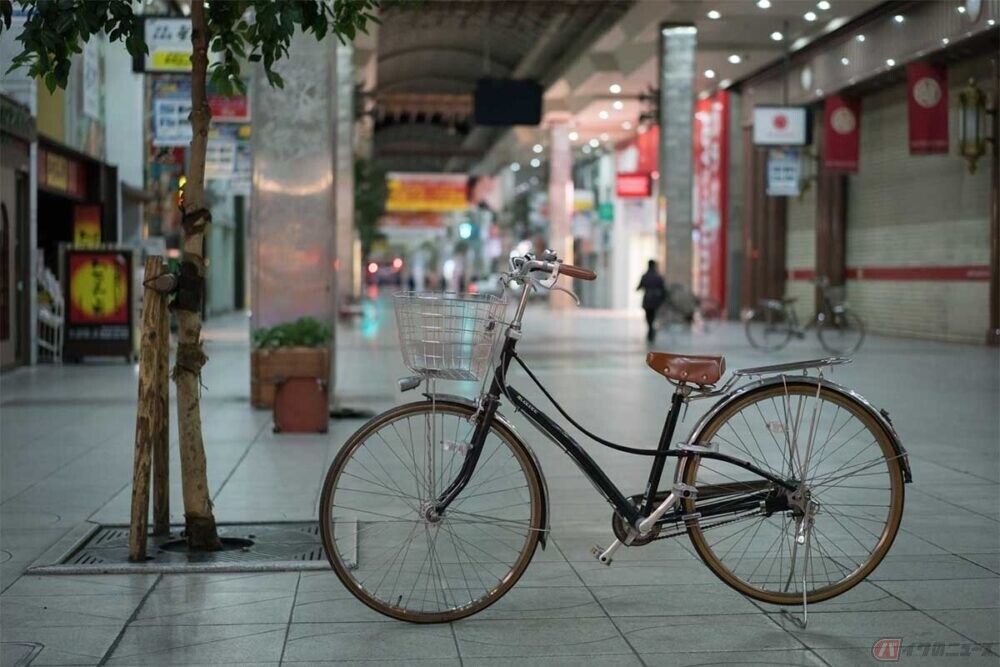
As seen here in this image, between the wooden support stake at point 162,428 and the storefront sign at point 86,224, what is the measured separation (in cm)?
1693

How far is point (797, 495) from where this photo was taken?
4.96 metres

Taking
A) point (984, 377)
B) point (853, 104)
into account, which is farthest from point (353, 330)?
point (984, 377)

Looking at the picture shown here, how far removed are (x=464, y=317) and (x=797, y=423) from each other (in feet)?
4.18

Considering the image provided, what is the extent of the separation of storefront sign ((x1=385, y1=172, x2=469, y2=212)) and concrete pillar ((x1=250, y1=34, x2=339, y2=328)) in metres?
50.6

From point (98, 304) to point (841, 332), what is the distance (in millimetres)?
10738

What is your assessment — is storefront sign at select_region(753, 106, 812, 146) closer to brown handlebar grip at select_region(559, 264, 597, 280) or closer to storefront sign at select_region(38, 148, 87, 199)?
storefront sign at select_region(38, 148, 87, 199)

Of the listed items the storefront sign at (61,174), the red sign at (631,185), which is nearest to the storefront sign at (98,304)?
the storefront sign at (61,174)

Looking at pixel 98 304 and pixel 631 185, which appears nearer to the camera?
pixel 98 304

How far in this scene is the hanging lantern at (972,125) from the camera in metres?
23.0

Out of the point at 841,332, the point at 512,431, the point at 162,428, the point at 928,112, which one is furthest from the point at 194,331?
the point at 928,112

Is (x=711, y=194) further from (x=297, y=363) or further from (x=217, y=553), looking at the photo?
(x=217, y=553)

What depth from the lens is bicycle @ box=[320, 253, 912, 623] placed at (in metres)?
4.70

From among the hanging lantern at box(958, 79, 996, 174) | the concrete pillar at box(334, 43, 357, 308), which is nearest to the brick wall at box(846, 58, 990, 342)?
the hanging lantern at box(958, 79, 996, 174)

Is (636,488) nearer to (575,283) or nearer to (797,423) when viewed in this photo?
(797,423)
